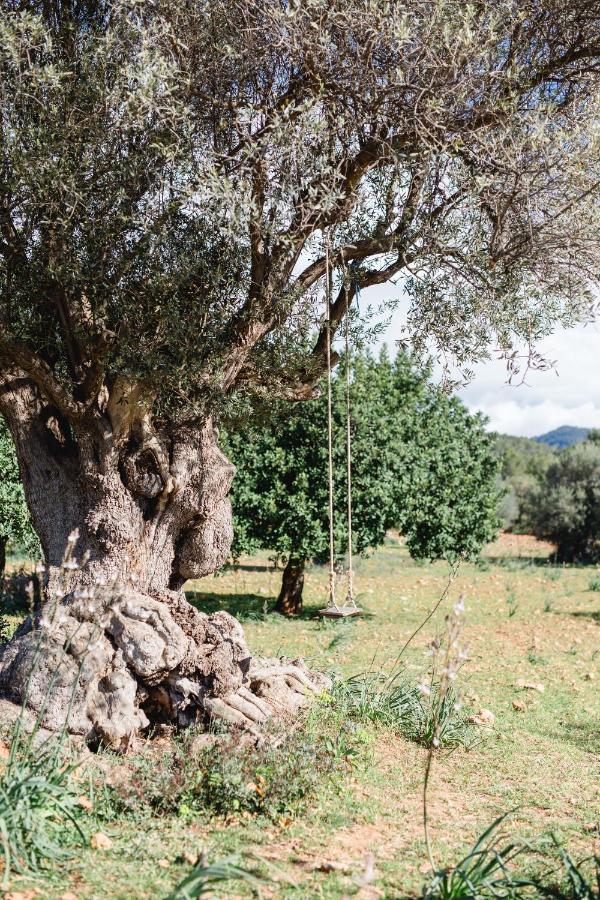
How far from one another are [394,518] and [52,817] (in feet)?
40.3

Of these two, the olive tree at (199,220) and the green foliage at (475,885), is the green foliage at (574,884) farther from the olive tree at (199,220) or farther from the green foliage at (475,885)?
the olive tree at (199,220)

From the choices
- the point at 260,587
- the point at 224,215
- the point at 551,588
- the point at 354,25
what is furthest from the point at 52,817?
the point at 551,588

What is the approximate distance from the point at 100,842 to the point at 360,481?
11.5 meters

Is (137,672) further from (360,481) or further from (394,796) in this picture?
(360,481)

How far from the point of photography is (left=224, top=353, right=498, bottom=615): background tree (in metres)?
15.7

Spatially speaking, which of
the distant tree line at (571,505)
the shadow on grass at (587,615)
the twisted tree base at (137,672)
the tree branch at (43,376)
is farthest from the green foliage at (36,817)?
the distant tree line at (571,505)

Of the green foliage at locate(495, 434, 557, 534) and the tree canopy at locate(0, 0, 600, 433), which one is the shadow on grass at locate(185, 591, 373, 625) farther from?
the tree canopy at locate(0, 0, 600, 433)

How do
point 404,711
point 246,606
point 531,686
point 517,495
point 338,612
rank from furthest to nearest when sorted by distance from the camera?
point 517,495, point 246,606, point 531,686, point 404,711, point 338,612

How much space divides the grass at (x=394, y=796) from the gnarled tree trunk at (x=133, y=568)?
580mm

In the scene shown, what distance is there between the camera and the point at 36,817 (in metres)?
4.37

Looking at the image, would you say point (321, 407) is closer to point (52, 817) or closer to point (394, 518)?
point (394, 518)

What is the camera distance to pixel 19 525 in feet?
49.5

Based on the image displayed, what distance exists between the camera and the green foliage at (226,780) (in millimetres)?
5211

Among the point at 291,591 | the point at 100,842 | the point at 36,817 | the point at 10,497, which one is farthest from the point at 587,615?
the point at 36,817
